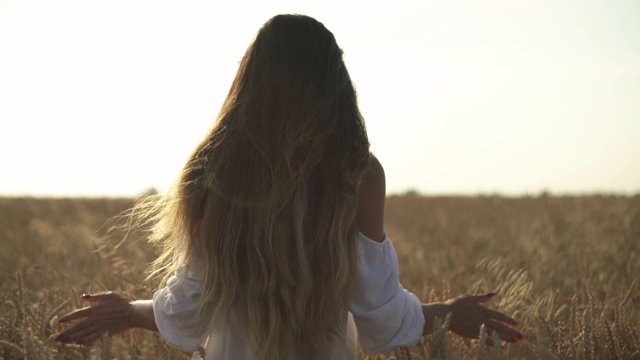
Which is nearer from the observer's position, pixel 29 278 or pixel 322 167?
pixel 322 167

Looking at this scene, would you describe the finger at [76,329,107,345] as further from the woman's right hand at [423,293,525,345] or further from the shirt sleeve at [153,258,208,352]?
the woman's right hand at [423,293,525,345]

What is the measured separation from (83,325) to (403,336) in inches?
38.9

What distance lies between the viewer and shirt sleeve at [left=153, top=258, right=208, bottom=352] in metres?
2.05

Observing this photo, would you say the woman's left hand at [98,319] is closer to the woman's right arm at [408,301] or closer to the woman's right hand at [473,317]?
the woman's right arm at [408,301]

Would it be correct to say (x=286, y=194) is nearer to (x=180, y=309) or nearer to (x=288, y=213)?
(x=288, y=213)

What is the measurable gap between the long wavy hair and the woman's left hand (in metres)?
0.33

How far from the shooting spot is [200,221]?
2.02m

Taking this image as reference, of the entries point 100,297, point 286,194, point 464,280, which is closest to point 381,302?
point 286,194

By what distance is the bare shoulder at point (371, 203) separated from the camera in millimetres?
2004

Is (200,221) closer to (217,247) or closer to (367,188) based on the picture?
(217,247)

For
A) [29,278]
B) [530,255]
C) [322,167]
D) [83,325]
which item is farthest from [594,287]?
[29,278]

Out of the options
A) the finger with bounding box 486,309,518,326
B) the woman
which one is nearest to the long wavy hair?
the woman

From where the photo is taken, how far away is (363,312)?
2027 mm

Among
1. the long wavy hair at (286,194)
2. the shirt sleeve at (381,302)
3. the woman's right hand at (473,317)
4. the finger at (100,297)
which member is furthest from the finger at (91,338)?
the woman's right hand at (473,317)
